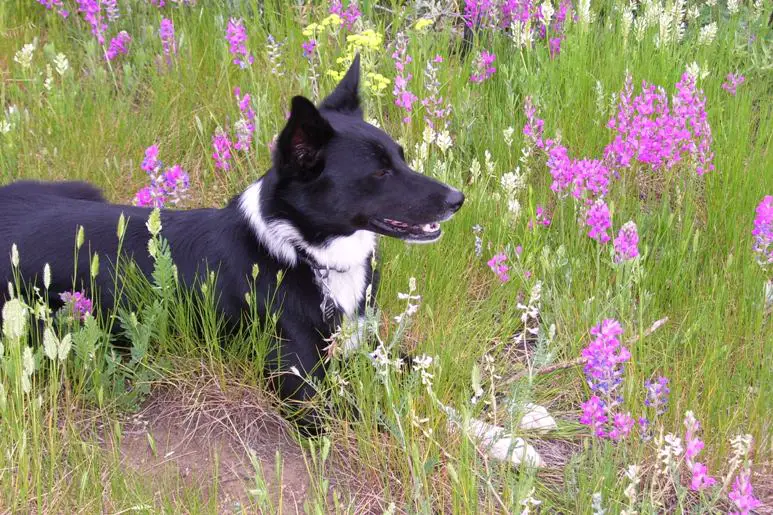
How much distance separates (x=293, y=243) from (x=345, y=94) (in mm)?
676

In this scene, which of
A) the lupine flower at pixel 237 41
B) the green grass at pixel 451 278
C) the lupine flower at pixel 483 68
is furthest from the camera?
the lupine flower at pixel 483 68

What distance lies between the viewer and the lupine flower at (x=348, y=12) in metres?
4.64

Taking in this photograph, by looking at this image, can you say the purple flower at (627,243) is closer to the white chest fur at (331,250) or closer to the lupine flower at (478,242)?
the lupine flower at (478,242)

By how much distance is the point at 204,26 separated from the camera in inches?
194

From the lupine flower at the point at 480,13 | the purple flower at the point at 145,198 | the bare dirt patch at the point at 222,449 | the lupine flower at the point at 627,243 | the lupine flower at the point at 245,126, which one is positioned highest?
the lupine flower at the point at 480,13

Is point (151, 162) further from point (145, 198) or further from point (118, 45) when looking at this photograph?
point (118, 45)

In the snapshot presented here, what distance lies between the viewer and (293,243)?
307 centimetres

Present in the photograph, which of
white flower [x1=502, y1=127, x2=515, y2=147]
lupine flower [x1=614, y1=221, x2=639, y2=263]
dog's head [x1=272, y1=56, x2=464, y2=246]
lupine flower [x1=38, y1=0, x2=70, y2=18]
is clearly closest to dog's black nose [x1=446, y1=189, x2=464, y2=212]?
dog's head [x1=272, y1=56, x2=464, y2=246]

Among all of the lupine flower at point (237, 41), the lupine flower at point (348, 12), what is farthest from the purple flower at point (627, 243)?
the lupine flower at point (348, 12)

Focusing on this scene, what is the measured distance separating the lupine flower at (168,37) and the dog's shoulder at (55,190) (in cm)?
124

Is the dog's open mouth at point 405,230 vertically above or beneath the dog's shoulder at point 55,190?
above

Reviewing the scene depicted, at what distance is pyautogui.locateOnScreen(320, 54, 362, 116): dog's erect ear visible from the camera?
11.0 ft

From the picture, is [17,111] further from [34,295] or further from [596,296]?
[596,296]

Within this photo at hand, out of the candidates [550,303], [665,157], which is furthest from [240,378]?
[665,157]
